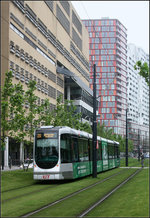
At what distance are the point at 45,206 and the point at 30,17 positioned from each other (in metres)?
46.8

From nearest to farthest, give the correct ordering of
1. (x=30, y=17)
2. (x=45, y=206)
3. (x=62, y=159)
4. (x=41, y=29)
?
(x=45, y=206)
(x=62, y=159)
(x=30, y=17)
(x=41, y=29)

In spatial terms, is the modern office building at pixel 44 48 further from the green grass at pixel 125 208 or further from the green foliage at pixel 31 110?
the green grass at pixel 125 208

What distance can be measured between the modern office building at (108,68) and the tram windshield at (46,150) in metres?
133

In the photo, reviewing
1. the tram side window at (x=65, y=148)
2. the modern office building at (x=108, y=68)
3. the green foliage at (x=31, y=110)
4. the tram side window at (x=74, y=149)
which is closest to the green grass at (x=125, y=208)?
the tram side window at (x=65, y=148)

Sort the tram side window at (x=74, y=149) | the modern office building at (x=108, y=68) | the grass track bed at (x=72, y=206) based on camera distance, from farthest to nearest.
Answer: the modern office building at (x=108, y=68), the tram side window at (x=74, y=149), the grass track bed at (x=72, y=206)

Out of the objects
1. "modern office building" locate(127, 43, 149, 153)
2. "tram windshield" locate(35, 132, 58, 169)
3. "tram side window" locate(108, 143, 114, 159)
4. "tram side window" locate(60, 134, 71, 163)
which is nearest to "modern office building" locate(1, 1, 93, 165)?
"tram side window" locate(108, 143, 114, 159)

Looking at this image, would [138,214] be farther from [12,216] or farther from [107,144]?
[107,144]

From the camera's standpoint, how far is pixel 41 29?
202ft

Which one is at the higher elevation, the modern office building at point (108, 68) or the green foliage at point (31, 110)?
the modern office building at point (108, 68)

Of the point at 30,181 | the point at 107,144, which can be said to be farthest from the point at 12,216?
the point at 107,144

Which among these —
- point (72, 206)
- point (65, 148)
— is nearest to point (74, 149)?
point (65, 148)

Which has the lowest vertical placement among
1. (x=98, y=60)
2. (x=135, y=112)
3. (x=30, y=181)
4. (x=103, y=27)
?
(x=30, y=181)

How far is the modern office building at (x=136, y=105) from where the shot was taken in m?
178

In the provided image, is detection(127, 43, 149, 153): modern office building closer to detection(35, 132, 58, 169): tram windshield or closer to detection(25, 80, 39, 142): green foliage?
detection(25, 80, 39, 142): green foliage
